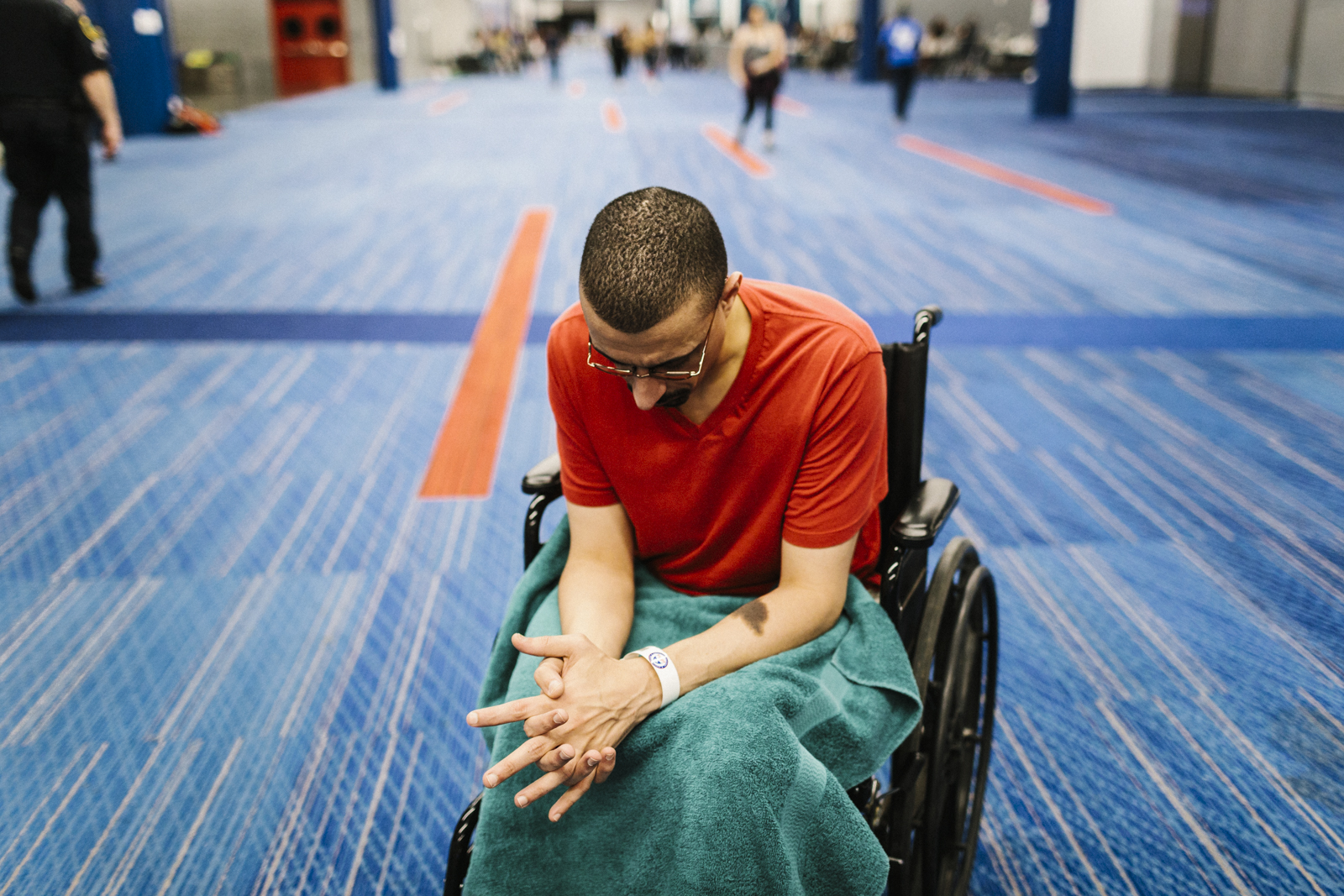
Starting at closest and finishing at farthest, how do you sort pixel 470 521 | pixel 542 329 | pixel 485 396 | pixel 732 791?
pixel 732 791 < pixel 470 521 < pixel 485 396 < pixel 542 329

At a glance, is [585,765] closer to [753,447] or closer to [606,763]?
[606,763]

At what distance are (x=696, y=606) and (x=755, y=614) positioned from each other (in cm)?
13

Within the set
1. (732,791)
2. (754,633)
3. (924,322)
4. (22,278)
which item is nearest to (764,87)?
(22,278)

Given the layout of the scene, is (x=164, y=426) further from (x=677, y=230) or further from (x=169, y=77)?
(x=169, y=77)

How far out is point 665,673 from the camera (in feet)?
3.86

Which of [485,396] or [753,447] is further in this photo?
[485,396]

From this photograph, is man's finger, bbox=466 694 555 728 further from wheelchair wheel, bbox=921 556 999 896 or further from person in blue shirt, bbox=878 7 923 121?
person in blue shirt, bbox=878 7 923 121

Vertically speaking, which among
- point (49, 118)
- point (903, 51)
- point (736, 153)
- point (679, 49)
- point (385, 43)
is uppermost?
point (679, 49)

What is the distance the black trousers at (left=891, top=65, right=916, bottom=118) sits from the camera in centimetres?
1316

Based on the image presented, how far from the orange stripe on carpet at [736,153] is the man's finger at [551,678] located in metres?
8.31

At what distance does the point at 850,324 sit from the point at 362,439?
8.55ft

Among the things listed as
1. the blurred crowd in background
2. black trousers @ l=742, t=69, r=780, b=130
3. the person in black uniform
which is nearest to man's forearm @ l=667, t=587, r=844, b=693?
the person in black uniform

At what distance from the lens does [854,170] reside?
9352 millimetres

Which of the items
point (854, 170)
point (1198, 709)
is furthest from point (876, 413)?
point (854, 170)
